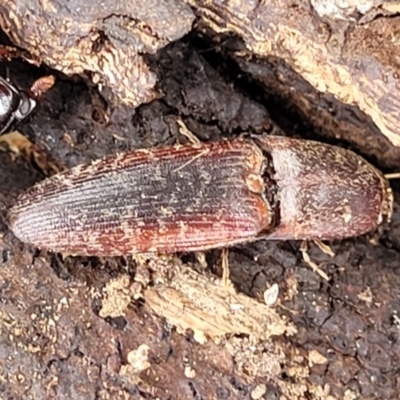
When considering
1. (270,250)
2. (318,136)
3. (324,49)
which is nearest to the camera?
(324,49)

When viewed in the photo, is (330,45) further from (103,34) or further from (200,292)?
(200,292)

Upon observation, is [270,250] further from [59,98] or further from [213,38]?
[59,98]

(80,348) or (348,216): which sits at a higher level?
(348,216)

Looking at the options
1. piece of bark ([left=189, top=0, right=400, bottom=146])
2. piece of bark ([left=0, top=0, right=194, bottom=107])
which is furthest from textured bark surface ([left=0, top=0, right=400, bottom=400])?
piece of bark ([left=0, top=0, right=194, bottom=107])

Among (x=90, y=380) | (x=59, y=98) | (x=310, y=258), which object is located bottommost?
(x=90, y=380)

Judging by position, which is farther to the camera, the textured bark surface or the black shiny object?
the black shiny object

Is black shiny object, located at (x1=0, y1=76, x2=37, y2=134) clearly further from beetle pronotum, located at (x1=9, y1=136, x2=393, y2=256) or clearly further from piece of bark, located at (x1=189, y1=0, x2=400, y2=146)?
piece of bark, located at (x1=189, y1=0, x2=400, y2=146)

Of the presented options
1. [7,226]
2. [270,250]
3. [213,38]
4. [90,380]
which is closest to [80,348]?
[90,380]

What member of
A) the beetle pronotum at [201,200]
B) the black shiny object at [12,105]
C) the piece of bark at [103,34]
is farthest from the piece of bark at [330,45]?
the black shiny object at [12,105]

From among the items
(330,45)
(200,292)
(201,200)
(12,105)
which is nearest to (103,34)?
(12,105)
